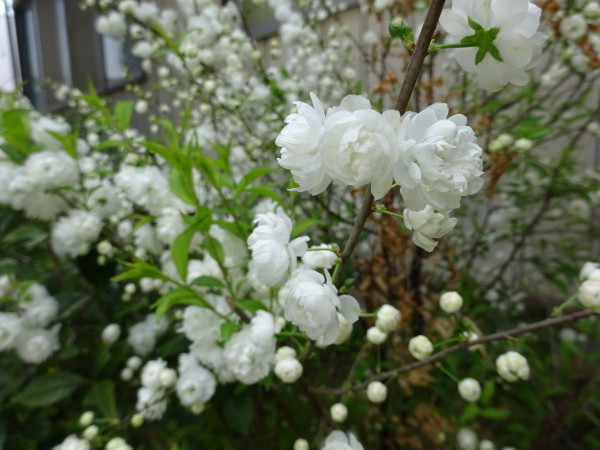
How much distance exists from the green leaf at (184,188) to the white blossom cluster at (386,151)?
281mm

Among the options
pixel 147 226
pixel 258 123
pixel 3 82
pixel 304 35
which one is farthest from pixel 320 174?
pixel 3 82

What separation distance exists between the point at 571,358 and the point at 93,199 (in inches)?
50.7

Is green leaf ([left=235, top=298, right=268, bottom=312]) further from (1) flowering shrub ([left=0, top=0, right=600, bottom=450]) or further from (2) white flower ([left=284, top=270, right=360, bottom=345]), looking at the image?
(2) white flower ([left=284, top=270, right=360, bottom=345])

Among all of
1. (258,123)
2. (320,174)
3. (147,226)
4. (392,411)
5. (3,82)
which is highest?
(320,174)

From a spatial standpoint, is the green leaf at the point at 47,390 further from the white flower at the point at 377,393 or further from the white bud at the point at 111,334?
the white flower at the point at 377,393

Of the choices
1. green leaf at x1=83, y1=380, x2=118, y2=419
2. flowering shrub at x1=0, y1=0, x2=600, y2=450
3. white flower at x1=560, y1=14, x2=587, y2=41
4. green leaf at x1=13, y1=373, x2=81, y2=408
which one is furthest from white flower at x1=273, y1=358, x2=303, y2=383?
white flower at x1=560, y1=14, x2=587, y2=41

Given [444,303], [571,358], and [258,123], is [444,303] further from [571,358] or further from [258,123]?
[571,358]

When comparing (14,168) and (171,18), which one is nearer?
(14,168)

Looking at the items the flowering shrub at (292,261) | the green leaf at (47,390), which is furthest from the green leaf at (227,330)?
the green leaf at (47,390)

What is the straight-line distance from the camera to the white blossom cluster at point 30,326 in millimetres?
714

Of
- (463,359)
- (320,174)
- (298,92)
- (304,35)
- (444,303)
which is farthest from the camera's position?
(304,35)

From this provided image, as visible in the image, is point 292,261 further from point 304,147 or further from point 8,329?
point 8,329

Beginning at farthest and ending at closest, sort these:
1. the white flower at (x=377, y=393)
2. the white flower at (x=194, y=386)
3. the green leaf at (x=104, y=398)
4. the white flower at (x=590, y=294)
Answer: the green leaf at (x=104, y=398), the white flower at (x=194, y=386), the white flower at (x=377, y=393), the white flower at (x=590, y=294)

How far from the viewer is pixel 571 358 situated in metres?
1.15
